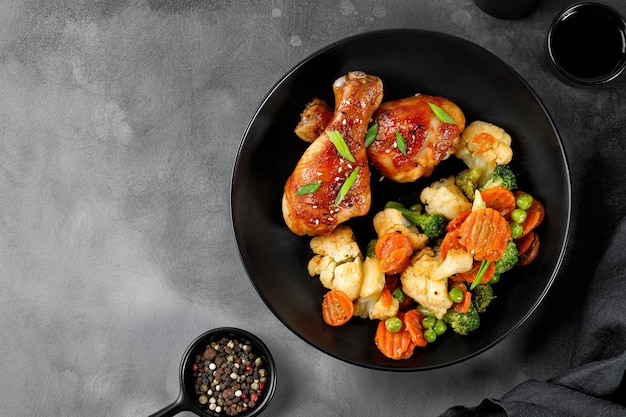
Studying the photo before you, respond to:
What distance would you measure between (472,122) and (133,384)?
2214mm

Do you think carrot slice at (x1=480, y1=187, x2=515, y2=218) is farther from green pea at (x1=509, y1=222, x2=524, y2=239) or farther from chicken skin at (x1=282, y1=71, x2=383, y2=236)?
chicken skin at (x1=282, y1=71, x2=383, y2=236)

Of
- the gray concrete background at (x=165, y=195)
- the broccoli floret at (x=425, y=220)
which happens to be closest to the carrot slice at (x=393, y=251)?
the broccoli floret at (x=425, y=220)

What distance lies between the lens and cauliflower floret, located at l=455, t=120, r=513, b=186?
342cm

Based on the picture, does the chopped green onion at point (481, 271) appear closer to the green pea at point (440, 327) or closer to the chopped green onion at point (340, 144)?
the green pea at point (440, 327)

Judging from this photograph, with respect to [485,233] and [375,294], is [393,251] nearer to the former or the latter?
[375,294]

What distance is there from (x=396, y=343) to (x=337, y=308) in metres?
0.33

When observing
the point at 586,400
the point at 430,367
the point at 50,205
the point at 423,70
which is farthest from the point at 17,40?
the point at 586,400

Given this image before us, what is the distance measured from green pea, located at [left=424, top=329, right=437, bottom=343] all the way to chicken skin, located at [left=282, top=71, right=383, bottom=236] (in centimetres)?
66

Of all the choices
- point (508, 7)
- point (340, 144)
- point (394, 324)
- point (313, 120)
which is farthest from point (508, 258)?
point (508, 7)

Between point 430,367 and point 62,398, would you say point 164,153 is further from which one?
point 430,367

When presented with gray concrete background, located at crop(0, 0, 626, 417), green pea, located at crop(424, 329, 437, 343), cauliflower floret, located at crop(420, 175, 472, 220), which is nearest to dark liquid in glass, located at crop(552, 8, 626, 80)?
gray concrete background, located at crop(0, 0, 626, 417)

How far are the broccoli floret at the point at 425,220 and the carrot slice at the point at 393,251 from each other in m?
0.11

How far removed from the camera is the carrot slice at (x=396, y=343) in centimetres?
346

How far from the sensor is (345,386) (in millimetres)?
3742
